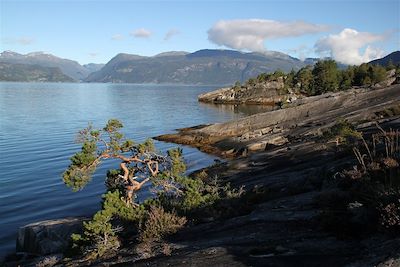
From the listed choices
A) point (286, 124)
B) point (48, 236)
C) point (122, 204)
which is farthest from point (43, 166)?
point (286, 124)

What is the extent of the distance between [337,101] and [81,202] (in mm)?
43059

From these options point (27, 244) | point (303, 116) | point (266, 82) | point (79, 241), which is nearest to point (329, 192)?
point (79, 241)

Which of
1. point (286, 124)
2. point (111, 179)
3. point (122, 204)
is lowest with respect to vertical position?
point (122, 204)

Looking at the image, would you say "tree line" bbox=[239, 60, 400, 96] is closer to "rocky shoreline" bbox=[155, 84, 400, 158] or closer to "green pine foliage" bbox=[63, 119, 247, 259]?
"rocky shoreline" bbox=[155, 84, 400, 158]

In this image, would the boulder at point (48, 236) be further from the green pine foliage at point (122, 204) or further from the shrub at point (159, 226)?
the shrub at point (159, 226)

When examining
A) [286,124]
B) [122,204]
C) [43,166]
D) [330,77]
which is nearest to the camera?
[122,204]

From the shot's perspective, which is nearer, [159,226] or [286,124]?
[159,226]

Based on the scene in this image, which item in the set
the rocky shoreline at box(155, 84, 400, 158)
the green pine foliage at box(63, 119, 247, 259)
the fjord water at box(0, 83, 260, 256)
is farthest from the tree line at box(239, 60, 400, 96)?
the green pine foliage at box(63, 119, 247, 259)

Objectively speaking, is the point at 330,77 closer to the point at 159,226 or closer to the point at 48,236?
the point at 48,236

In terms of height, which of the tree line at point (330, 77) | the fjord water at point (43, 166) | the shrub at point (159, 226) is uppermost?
the tree line at point (330, 77)

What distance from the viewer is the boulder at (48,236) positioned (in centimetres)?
2077

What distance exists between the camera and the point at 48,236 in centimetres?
2136

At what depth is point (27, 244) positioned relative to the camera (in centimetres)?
2250

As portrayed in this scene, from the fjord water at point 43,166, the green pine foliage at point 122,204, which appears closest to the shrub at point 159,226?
the green pine foliage at point 122,204
